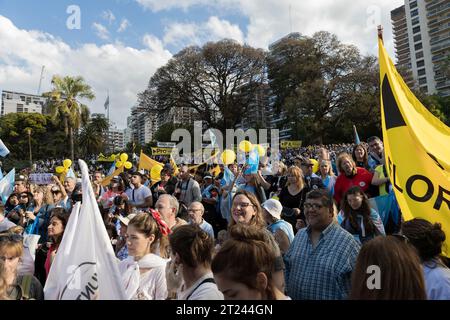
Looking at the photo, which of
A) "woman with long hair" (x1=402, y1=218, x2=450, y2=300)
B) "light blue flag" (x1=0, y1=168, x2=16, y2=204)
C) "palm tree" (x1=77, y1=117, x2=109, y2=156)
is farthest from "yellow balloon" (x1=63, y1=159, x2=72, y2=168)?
"palm tree" (x1=77, y1=117, x2=109, y2=156)

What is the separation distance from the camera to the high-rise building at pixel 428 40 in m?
65.9

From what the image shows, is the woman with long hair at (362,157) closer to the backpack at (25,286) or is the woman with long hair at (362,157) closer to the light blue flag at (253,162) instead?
the light blue flag at (253,162)

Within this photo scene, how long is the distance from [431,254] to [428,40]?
85079 millimetres

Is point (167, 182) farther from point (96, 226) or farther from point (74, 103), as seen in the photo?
point (74, 103)

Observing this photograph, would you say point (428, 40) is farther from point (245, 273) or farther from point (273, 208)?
point (245, 273)

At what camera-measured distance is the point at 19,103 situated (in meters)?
91.2

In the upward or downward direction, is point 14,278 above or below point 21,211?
below

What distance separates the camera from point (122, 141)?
16175cm

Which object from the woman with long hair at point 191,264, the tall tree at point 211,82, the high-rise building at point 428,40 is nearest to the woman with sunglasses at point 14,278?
the woman with long hair at point 191,264

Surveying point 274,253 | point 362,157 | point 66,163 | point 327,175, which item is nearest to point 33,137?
point 66,163

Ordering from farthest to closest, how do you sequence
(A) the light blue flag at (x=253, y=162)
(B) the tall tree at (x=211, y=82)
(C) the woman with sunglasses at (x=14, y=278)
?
(B) the tall tree at (x=211, y=82)
(A) the light blue flag at (x=253, y=162)
(C) the woman with sunglasses at (x=14, y=278)

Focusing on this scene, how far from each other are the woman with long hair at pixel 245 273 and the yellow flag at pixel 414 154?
1544 millimetres

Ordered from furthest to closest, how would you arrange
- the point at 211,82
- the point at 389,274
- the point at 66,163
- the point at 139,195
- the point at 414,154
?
the point at 211,82 < the point at 66,163 < the point at 139,195 < the point at 414,154 < the point at 389,274

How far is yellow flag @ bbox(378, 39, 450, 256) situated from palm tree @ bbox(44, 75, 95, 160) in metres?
27.9
